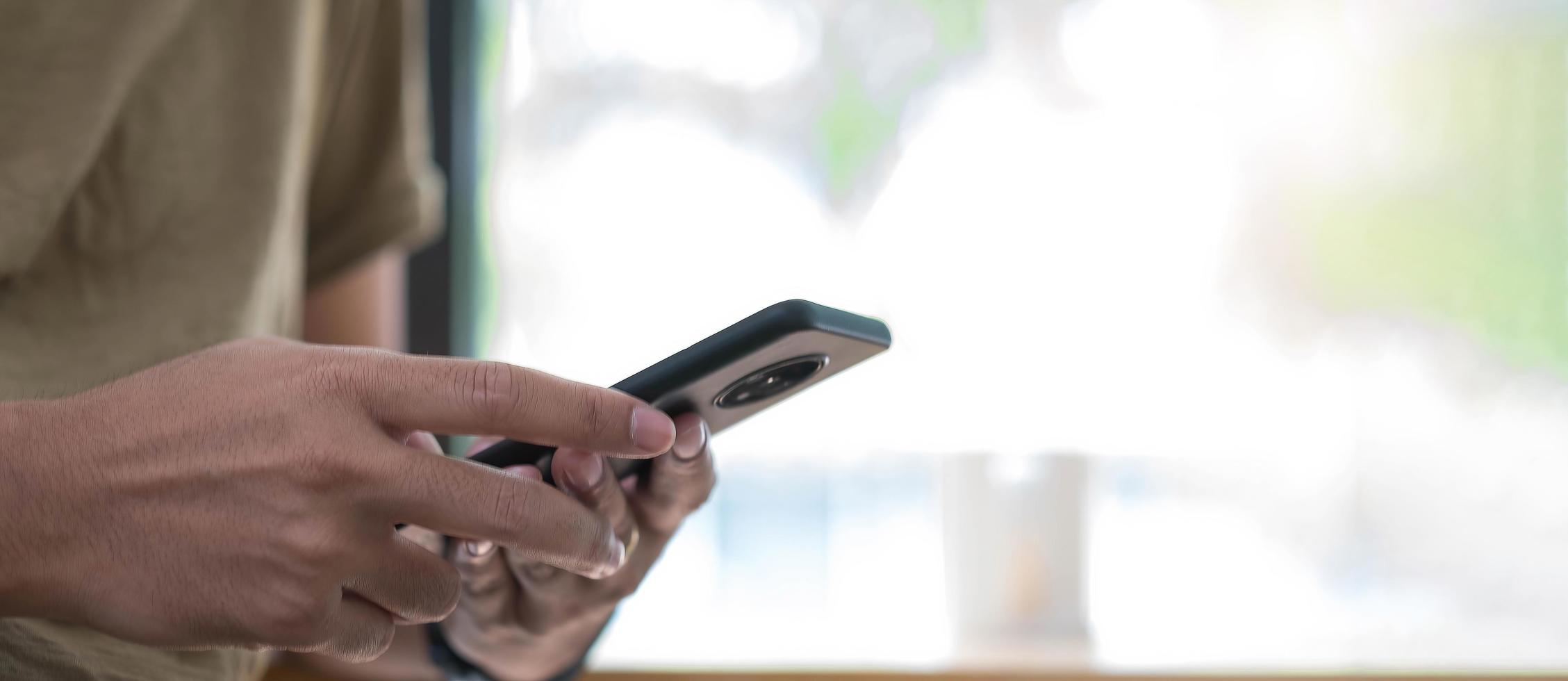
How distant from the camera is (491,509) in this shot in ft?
1.23

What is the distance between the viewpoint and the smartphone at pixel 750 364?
1.31 feet

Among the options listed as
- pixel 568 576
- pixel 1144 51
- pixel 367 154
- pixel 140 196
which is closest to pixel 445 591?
pixel 568 576

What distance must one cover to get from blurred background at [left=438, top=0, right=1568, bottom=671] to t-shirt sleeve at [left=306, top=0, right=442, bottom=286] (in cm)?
53

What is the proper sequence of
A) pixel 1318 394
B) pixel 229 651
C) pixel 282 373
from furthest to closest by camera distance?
pixel 1318 394
pixel 229 651
pixel 282 373

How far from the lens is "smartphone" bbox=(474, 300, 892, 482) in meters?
0.40

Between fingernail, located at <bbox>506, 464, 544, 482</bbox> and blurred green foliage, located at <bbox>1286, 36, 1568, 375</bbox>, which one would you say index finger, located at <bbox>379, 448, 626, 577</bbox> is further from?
blurred green foliage, located at <bbox>1286, 36, 1568, 375</bbox>

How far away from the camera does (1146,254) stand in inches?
54.0

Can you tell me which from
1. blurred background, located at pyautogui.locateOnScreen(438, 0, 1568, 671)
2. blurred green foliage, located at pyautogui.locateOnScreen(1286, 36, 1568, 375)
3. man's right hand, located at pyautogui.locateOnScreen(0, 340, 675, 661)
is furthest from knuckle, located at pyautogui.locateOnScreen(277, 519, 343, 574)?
blurred green foliage, located at pyautogui.locateOnScreen(1286, 36, 1568, 375)

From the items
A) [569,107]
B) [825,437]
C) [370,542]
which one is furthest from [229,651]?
[569,107]

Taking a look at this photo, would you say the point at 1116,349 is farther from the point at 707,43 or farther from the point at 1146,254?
the point at 707,43

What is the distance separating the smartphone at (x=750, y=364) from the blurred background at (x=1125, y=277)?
0.87 metres

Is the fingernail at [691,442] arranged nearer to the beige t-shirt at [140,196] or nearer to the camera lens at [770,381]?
the camera lens at [770,381]

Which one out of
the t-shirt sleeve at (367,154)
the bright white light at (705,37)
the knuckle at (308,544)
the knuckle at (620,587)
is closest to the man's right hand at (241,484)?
the knuckle at (308,544)

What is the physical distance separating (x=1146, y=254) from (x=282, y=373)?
121cm
